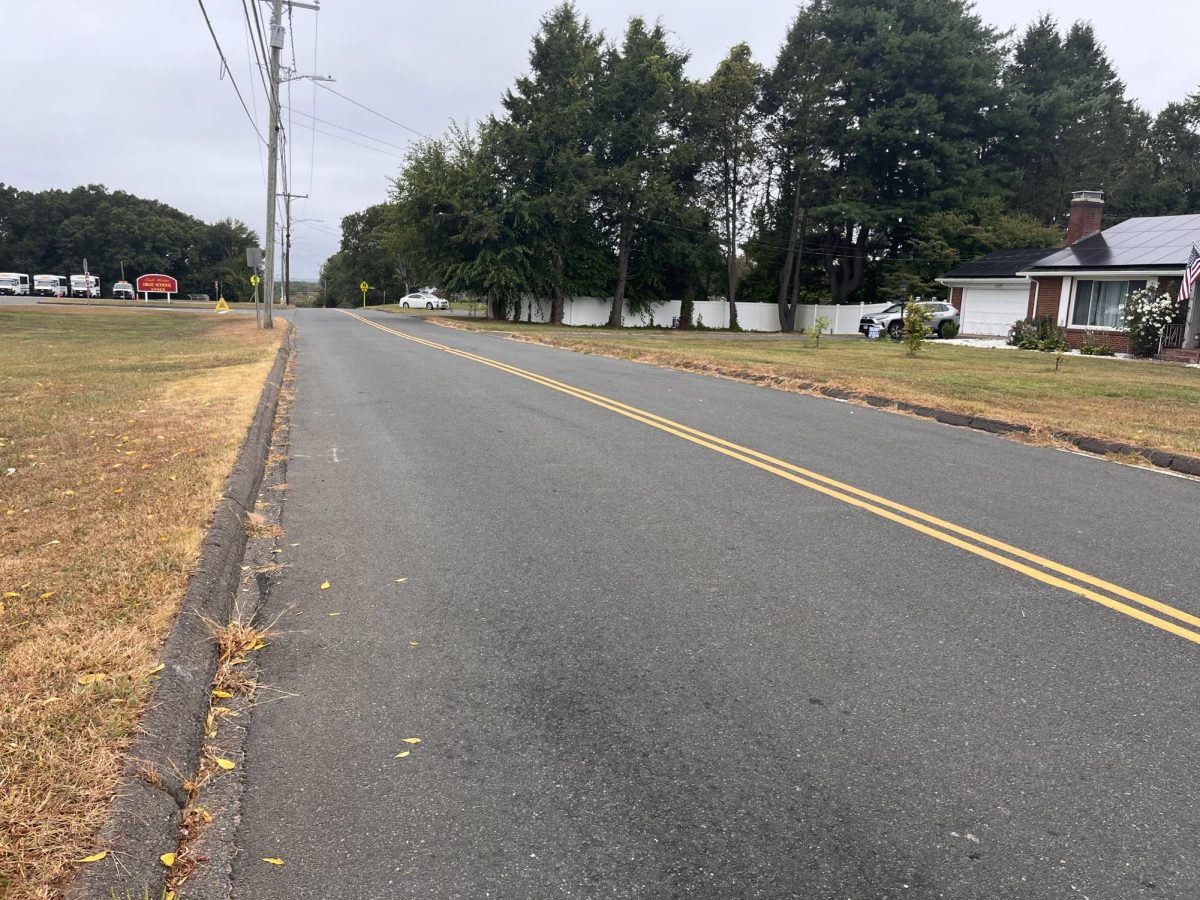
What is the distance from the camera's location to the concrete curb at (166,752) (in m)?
2.38

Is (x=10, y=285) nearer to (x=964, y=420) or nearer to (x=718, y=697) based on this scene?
(x=964, y=420)

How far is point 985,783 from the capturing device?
9.64 ft

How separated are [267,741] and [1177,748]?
346cm

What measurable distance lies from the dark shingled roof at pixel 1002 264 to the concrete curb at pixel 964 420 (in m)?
24.1

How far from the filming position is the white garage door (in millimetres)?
37031

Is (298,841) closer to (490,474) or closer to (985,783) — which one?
(985,783)

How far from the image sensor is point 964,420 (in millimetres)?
11328

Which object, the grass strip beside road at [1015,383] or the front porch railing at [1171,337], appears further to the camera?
the front porch railing at [1171,337]

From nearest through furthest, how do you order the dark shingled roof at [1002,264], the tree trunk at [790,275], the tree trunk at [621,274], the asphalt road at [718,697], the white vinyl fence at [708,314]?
the asphalt road at [718,697] → the dark shingled roof at [1002,264] → the tree trunk at [621,274] → the white vinyl fence at [708,314] → the tree trunk at [790,275]

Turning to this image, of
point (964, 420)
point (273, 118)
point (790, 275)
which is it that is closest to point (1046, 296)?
point (790, 275)

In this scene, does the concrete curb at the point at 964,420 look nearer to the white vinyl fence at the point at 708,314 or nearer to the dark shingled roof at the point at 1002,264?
the dark shingled roof at the point at 1002,264

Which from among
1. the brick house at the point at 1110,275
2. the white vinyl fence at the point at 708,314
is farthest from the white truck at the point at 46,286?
the brick house at the point at 1110,275

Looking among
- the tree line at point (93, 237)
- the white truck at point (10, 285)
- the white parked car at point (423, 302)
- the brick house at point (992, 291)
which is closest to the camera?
the brick house at point (992, 291)

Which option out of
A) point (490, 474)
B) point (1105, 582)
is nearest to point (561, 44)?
point (490, 474)
